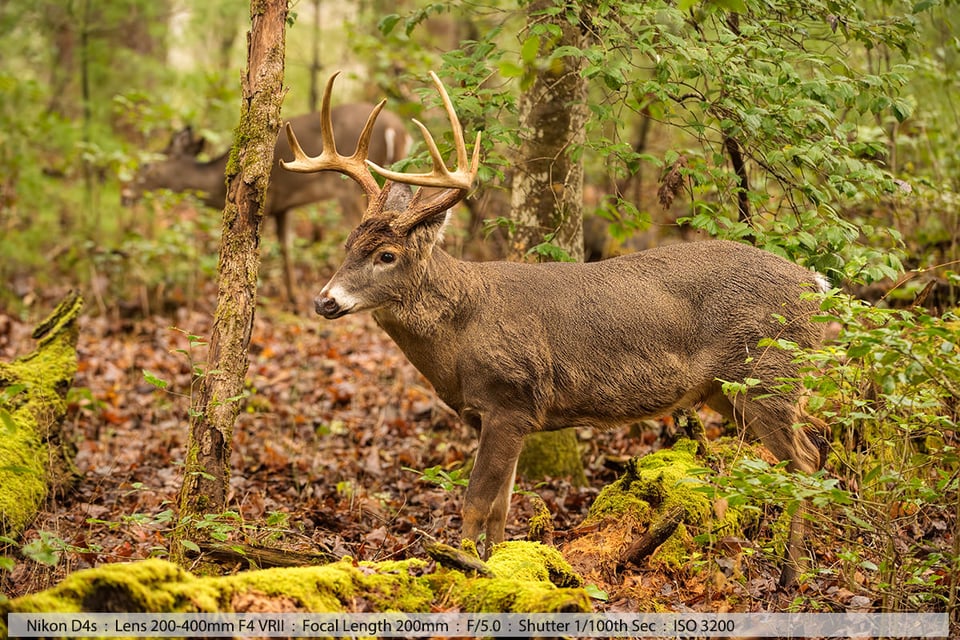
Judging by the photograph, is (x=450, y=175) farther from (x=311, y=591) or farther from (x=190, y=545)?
(x=311, y=591)

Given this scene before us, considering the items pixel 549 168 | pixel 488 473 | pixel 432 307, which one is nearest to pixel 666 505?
pixel 488 473

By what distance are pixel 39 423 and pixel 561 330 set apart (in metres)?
3.59

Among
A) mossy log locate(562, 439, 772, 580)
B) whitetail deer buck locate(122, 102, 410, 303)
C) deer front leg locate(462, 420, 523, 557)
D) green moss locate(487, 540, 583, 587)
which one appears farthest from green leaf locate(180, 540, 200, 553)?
whitetail deer buck locate(122, 102, 410, 303)

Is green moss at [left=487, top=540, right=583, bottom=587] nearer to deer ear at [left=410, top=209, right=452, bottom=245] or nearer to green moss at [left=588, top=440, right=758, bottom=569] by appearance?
green moss at [left=588, top=440, right=758, bottom=569]

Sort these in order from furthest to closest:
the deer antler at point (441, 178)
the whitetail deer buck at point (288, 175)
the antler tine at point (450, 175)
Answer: the whitetail deer buck at point (288, 175) → the antler tine at point (450, 175) → the deer antler at point (441, 178)

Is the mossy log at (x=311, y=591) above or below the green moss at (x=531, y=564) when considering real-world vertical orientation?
above

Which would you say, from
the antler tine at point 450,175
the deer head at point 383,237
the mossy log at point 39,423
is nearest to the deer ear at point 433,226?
the deer head at point 383,237

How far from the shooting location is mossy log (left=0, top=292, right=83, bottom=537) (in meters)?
5.68

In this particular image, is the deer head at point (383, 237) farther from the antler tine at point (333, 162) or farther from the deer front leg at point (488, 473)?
the deer front leg at point (488, 473)

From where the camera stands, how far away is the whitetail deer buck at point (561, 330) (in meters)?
5.75

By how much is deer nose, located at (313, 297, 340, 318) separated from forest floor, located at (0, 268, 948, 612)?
2.42 feet

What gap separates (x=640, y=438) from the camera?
8.13 metres

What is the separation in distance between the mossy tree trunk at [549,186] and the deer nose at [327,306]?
179cm

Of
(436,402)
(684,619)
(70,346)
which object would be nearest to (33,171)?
(70,346)
